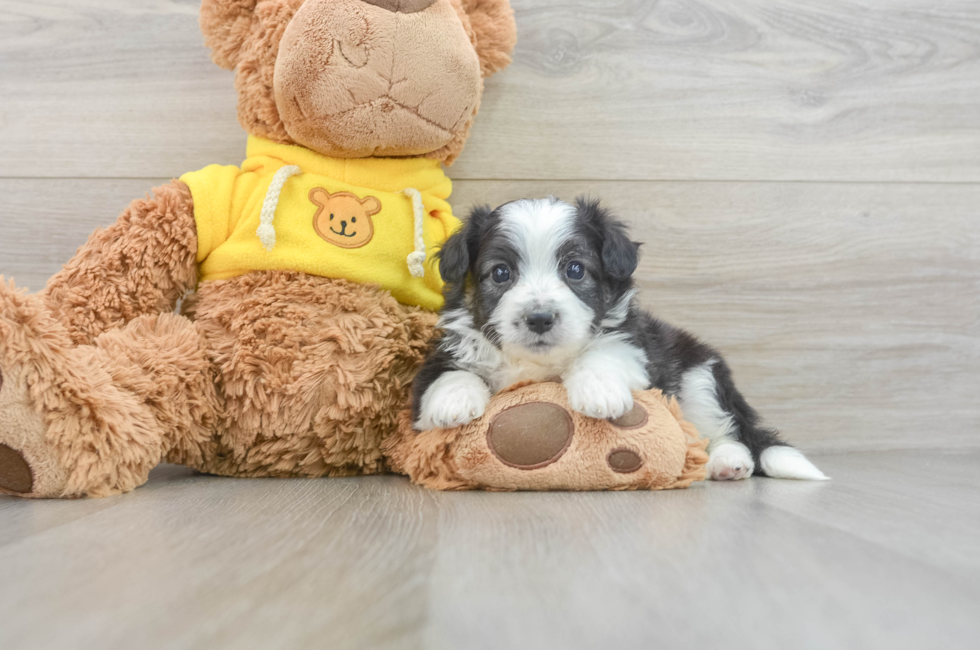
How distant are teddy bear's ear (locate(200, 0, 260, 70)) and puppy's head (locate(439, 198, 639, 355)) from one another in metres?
0.79

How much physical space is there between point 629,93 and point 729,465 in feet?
4.25

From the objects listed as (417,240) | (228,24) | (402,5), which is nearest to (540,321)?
(417,240)

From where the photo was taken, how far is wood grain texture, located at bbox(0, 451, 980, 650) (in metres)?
0.69

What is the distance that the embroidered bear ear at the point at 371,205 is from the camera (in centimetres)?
184

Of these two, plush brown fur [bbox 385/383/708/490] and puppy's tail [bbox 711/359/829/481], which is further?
puppy's tail [bbox 711/359/829/481]

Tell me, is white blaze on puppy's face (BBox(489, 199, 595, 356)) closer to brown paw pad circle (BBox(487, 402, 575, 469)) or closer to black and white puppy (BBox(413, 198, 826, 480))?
black and white puppy (BBox(413, 198, 826, 480))

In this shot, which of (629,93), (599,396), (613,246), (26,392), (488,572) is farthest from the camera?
(629,93)

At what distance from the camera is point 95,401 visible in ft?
4.60

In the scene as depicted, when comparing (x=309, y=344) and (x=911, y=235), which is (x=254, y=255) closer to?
(x=309, y=344)

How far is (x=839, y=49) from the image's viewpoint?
2398mm

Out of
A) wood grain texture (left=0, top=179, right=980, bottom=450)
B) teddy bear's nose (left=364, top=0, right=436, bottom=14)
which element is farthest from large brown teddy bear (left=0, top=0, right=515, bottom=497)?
wood grain texture (left=0, top=179, right=980, bottom=450)

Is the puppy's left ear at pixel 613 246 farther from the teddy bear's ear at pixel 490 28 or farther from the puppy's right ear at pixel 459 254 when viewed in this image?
the teddy bear's ear at pixel 490 28

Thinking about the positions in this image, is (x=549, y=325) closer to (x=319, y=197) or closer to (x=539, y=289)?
(x=539, y=289)

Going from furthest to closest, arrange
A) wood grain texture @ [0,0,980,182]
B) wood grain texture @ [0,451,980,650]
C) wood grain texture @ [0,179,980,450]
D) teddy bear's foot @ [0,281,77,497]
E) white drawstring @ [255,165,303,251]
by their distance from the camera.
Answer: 1. wood grain texture @ [0,179,980,450]
2. wood grain texture @ [0,0,980,182]
3. white drawstring @ [255,165,303,251]
4. teddy bear's foot @ [0,281,77,497]
5. wood grain texture @ [0,451,980,650]
